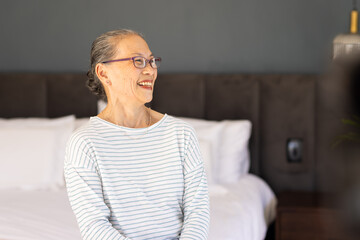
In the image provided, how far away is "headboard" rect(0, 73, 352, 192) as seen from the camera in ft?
10.5

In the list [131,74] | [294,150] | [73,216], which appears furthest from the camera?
[294,150]

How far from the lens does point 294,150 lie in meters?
3.25

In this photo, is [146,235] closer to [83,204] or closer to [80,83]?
[83,204]

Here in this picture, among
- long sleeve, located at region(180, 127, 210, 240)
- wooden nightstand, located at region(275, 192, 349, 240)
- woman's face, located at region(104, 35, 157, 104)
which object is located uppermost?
woman's face, located at region(104, 35, 157, 104)

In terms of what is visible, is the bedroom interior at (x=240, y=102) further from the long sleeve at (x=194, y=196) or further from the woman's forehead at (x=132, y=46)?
the woman's forehead at (x=132, y=46)

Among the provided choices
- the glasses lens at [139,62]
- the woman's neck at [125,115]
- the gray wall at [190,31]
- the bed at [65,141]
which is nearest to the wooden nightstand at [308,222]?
the bed at [65,141]

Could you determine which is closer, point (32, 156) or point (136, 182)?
point (136, 182)

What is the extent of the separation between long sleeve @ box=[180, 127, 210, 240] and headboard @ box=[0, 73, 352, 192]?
1519mm

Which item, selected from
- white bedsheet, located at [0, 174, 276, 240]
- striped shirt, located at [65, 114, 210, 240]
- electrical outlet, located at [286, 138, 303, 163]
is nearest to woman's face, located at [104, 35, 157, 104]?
striped shirt, located at [65, 114, 210, 240]

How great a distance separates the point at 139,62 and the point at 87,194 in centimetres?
46

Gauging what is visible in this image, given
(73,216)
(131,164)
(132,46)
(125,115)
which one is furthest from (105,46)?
(73,216)

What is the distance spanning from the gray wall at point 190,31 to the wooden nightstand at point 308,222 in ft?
2.88

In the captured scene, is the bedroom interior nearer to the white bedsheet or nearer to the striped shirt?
the white bedsheet

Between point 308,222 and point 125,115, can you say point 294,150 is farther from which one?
point 125,115
